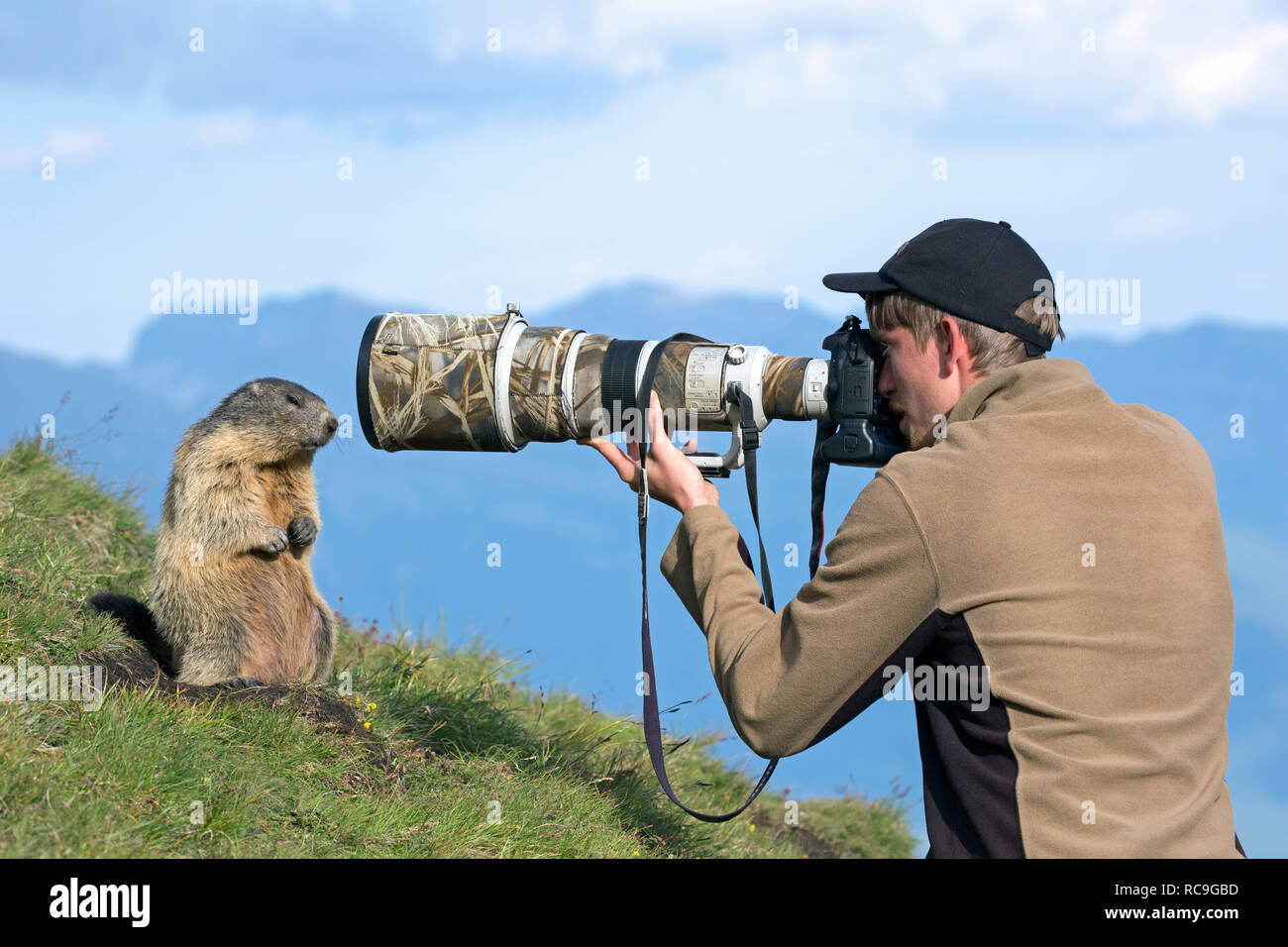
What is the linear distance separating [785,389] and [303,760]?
2474mm

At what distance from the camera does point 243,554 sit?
5793mm

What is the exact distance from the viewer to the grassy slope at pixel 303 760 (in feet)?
12.4

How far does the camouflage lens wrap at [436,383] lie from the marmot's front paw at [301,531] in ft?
5.84

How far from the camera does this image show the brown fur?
565cm

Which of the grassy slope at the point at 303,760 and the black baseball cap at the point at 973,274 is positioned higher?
the black baseball cap at the point at 973,274

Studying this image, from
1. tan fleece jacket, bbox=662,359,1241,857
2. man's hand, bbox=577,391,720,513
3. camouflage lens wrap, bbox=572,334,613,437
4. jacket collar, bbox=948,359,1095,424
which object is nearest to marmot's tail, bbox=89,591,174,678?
camouflage lens wrap, bbox=572,334,613,437

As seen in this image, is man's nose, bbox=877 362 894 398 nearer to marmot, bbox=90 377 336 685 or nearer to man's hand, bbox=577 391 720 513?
man's hand, bbox=577 391 720 513

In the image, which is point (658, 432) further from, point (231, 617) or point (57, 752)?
point (231, 617)

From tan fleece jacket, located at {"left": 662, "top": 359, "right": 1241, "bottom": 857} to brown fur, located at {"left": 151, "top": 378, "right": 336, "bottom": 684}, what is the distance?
3.43m

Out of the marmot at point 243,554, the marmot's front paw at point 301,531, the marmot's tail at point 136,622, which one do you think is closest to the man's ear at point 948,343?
the marmot at point 243,554

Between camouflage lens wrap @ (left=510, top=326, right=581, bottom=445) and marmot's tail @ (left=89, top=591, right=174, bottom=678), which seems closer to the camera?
camouflage lens wrap @ (left=510, top=326, right=581, bottom=445)

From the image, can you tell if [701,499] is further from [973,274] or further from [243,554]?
[243,554]

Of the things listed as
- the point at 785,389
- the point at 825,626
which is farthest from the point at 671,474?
the point at 825,626

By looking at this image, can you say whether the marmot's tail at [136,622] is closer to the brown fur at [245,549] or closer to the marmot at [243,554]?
the marmot at [243,554]
